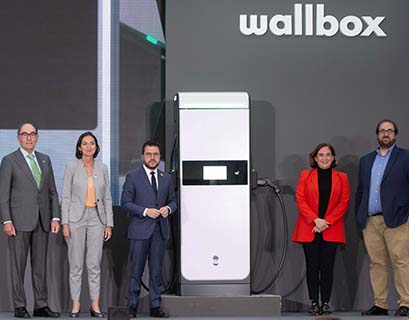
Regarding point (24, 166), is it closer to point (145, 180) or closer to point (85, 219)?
point (85, 219)

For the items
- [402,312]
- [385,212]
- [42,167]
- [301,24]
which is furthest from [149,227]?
[301,24]

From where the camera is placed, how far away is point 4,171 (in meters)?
6.83

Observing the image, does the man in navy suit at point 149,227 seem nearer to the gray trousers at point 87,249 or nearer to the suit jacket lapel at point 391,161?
the gray trousers at point 87,249

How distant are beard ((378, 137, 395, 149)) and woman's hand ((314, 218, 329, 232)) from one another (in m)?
0.79

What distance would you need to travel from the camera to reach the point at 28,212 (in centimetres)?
680

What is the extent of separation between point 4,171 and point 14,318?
1155mm

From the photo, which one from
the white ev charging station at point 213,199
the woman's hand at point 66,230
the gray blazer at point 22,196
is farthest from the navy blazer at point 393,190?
the gray blazer at point 22,196

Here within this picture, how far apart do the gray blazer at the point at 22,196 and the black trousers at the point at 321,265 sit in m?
2.09

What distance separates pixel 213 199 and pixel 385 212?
1.39m

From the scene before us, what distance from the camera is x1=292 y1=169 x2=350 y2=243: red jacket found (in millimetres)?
7129

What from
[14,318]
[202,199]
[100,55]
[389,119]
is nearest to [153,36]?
[100,55]

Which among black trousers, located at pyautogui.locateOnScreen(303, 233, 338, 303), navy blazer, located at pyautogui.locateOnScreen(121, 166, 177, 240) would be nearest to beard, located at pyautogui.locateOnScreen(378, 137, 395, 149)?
black trousers, located at pyautogui.locateOnScreen(303, 233, 338, 303)

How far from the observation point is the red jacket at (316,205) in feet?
23.4

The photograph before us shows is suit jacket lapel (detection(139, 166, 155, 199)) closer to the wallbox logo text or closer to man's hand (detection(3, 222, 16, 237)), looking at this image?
man's hand (detection(3, 222, 16, 237))
